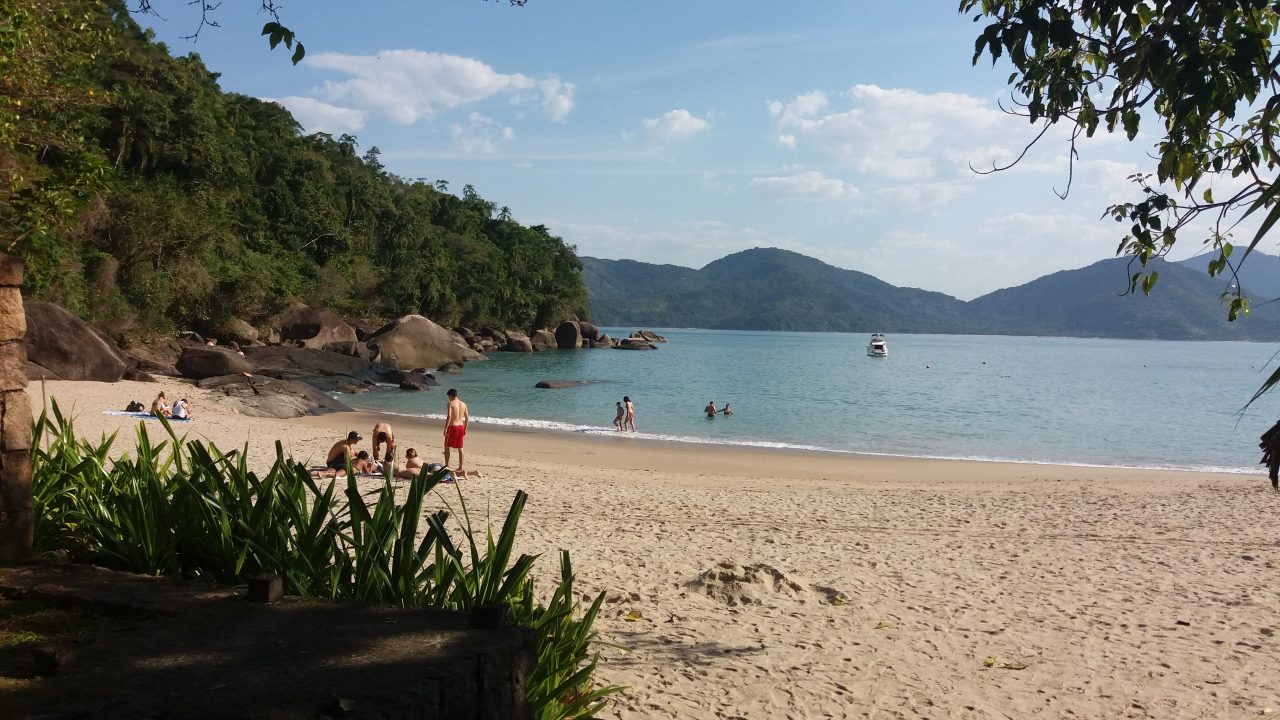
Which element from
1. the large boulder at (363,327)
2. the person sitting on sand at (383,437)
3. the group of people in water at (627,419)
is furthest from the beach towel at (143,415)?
the large boulder at (363,327)

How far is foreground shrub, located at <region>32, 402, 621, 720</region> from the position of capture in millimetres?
3688

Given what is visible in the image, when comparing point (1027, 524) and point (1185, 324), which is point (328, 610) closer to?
point (1027, 524)

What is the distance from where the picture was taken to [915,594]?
22.2ft

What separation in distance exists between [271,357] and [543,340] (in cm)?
4352

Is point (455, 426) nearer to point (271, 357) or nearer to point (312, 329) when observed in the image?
point (271, 357)

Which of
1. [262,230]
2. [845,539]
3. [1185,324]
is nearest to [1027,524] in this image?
[845,539]

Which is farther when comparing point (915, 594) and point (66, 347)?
point (66, 347)

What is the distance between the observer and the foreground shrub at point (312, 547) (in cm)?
369

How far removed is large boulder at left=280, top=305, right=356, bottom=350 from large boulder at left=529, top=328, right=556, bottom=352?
33.4m

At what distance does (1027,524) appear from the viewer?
10.6 metres

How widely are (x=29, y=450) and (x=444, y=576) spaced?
2.17 m

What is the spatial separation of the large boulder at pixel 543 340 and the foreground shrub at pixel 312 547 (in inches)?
2847

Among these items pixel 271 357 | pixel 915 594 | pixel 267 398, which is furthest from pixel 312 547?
pixel 271 357

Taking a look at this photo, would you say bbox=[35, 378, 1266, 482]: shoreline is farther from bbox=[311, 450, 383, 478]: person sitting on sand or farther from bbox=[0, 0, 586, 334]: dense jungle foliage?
bbox=[0, 0, 586, 334]: dense jungle foliage
